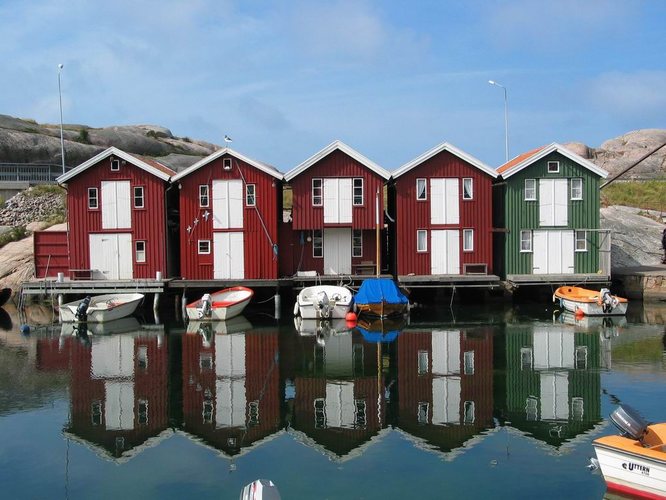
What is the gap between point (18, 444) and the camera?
55.1 feet

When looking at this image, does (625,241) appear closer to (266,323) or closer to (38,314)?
(266,323)

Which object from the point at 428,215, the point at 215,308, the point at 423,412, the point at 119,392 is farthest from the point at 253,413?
the point at 428,215

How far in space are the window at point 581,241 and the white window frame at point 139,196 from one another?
932 inches

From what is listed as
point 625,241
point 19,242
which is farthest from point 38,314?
point 625,241

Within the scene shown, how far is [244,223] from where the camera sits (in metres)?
38.3

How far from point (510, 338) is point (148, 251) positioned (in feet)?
65.3

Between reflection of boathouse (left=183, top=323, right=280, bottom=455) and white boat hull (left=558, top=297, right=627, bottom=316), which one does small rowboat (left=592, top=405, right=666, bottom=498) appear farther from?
white boat hull (left=558, top=297, right=627, bottom=316)

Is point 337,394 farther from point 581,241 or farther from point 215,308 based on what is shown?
point 581,241

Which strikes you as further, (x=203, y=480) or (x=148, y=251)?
(x=148, y=251)

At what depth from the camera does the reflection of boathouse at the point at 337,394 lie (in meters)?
17.0

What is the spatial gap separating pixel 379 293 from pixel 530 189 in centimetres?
1113

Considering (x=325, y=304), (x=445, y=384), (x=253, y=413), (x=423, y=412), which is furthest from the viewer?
(x=325, y=304)

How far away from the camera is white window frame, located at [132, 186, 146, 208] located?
38594mm

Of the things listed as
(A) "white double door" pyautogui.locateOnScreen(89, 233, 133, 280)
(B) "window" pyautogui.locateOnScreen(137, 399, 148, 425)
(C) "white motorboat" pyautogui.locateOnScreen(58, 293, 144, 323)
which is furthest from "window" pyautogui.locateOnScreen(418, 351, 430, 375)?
(A) "white double door" pyautogui.locateOnScreen(89, 233, 133, 280)
